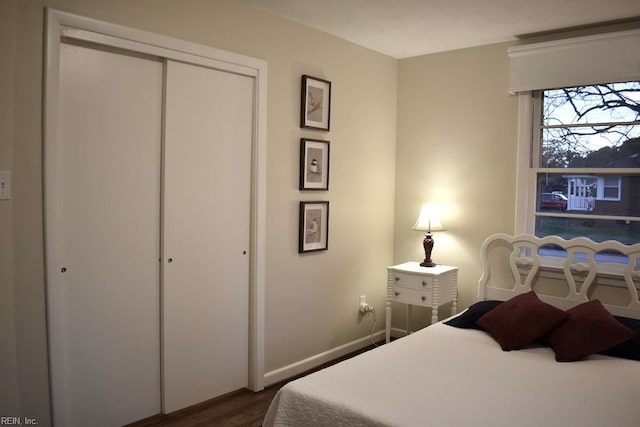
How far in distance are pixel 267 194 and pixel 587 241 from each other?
6.84 ft

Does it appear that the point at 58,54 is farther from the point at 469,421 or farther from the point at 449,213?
the point at 449,213

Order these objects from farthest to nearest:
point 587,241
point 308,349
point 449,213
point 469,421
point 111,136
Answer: point 449,213, point 308,349, point 587,241, point 111,136, point 469,421

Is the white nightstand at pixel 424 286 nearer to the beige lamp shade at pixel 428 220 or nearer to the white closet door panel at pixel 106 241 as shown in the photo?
the beige lamp shade at pixel 428 220

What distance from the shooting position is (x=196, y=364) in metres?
3.09

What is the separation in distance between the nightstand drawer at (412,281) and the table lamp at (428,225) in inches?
7.5

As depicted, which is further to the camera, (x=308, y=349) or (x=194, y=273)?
(x=308, y=349)

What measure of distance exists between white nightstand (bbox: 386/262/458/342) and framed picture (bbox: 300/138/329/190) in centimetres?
89

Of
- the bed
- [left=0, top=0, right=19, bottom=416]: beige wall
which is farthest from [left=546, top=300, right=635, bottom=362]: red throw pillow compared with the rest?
[left=0, top=0, right=19, bottom=416]: beige wall

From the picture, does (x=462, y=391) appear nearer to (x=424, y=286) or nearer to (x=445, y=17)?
(x=424, y=286)

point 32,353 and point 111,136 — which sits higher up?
point 111,136

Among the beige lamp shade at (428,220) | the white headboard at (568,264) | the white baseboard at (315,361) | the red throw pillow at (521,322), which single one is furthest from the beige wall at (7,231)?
the white headboard at (568,264)

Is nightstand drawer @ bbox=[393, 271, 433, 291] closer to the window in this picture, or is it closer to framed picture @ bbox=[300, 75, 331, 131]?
the window

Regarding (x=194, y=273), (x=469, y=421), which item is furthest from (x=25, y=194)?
(x=469, y=421)

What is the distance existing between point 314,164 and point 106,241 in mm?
1548
